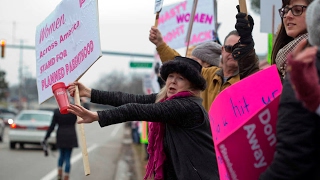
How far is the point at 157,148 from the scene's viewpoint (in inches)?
156

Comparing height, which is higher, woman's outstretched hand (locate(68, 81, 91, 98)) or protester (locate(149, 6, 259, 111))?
protester (locate(149, 6, 259, 111))

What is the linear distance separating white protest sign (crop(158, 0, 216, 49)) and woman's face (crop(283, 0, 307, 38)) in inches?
189

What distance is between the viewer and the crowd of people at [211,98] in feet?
6.85

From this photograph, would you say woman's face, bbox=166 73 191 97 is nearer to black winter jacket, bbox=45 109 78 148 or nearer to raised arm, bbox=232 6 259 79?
raised arm, bbox=232 6 259 79

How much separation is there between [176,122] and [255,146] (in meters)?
1.40

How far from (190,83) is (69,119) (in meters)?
7.56

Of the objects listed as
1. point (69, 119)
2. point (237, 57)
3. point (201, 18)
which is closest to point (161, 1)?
point (237, 57)

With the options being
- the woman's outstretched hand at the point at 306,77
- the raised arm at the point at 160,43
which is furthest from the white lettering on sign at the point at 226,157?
the raised arm at the point at 160,43

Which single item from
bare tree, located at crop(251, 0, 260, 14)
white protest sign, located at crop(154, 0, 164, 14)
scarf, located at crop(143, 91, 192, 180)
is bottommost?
scarf, located at crop(143, 91, 192, 180)

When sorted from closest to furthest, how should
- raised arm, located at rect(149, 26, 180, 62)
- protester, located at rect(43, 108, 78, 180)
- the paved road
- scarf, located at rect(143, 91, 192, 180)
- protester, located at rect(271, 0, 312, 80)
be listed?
protester, located at rect(271, 0, 312, 80), scarf, located at rect(143, 91, 192, 180), raised arm, located at rect(149, 26, 180, 62), protester, located at rect(43, 108, 78, 180), the paved road

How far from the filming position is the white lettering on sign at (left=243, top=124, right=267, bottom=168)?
243cm

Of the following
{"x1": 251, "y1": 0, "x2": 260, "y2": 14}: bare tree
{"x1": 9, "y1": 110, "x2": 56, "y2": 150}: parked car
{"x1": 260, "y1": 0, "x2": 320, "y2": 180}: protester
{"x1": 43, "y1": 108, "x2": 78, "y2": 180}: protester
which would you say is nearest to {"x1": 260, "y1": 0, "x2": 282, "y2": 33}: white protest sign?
{"x1": 260, "y1": 0, "x2": 320, "y2": 180}: protester

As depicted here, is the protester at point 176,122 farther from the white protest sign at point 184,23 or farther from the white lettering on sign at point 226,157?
the white protest sign at point 184,23

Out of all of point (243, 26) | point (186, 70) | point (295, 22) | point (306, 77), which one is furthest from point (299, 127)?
point (186, 70)
